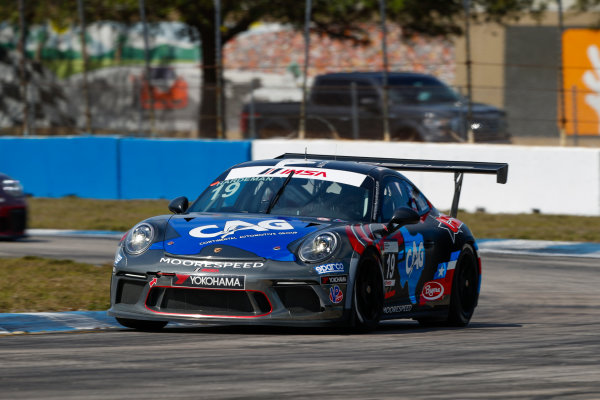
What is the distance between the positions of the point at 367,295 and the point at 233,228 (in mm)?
971

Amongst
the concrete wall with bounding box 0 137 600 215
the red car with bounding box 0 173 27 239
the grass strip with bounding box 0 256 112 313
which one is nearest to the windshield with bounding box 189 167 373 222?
the grass strip with bounding box 0 256 112 313

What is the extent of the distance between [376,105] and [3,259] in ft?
33.9

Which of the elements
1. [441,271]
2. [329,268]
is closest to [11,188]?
[441,271]

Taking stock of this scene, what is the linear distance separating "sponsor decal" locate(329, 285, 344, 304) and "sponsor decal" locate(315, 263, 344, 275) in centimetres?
10

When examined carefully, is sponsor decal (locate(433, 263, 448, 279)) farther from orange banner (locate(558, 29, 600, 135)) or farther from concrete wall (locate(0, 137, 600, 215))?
orange banner (locate(558, 29, 600, 135))

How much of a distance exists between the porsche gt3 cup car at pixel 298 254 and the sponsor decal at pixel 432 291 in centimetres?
1

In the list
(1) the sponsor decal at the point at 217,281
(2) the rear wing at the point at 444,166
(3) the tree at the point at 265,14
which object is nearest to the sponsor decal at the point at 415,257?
(2) the rear wing at the point at 444,166

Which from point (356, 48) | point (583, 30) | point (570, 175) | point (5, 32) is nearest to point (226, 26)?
point (356, 48)

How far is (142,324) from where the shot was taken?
8.38m

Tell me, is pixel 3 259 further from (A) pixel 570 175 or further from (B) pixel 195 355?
(A) pixel 570 175

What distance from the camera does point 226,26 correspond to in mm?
29000

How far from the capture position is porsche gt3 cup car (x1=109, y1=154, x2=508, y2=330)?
774 cm

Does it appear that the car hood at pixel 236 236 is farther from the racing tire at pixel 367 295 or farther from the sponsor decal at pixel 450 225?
the sponsor decal at pixel 450 225

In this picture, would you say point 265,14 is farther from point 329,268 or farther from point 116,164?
point 329,268
